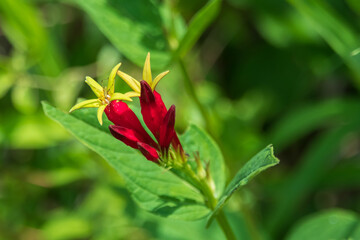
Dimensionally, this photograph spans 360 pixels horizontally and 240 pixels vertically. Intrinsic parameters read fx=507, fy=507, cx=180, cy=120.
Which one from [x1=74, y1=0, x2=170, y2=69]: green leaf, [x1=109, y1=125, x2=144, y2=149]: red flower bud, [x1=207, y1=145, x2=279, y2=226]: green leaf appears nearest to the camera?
[x1=207, y1=145, x2=279, y2=226]: green leaf

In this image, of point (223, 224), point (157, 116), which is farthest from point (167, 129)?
point (223, 224)

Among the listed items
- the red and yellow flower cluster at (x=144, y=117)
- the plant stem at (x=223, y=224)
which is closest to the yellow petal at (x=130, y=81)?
the red and yellow flower cluster at (x=144, y=117)

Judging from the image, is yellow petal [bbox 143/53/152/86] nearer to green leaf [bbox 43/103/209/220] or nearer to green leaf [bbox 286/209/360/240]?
green leaf [bbox 43/103/209/220]

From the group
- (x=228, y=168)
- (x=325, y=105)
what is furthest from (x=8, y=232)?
(x=325, y=105)

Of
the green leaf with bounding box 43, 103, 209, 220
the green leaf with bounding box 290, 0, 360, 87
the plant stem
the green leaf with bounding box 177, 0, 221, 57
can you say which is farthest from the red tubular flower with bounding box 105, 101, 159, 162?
the green leaf with bounding box 290, 0, 360, 87

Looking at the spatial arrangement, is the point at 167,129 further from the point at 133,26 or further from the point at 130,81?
the point at 133,26

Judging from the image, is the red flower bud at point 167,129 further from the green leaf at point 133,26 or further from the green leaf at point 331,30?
the green leaf at point 331,30
